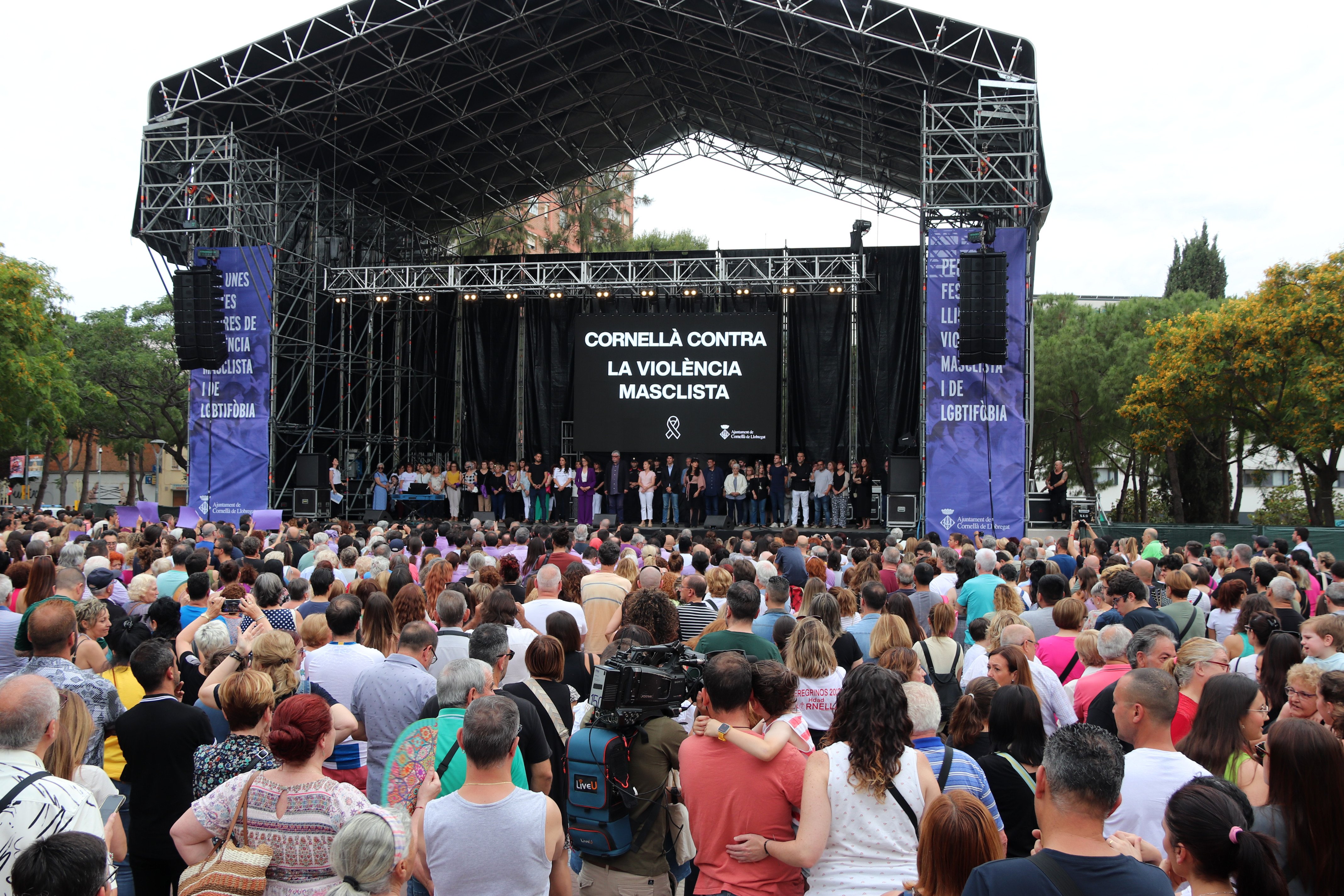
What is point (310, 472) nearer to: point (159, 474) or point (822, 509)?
point (822, 509)

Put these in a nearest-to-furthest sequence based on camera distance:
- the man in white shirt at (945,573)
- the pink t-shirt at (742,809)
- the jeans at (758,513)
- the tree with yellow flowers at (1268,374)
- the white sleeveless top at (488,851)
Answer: the white sleeveless top at (488,851) < the pink t-shirt at (742,809) < the man in white shirt at (945,573) < the jeans at (758,513) < the tree with yellow flowers at (1268,374)

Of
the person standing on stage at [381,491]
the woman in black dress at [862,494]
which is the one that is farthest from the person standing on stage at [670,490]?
the person standing on stage at [381,491]

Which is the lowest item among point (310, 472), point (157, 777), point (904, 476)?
point (157, 777)

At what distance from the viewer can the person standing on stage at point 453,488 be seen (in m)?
19.2

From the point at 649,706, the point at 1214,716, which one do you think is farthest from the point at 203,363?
the point at 1214,716

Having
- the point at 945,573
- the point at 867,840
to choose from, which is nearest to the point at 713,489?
the point at 945,573

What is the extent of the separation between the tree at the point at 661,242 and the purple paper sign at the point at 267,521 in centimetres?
1805

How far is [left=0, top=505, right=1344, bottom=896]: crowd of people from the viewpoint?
2256 millimetres

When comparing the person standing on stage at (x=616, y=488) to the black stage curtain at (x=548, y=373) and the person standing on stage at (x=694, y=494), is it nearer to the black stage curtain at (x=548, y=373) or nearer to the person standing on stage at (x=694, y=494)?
the person standing on stage at (x=694, y=494)

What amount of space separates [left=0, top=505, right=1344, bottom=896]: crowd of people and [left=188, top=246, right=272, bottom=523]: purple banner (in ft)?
38.4

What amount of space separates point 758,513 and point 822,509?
4.77 ft

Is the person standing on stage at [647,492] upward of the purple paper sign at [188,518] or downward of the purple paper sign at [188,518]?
upward

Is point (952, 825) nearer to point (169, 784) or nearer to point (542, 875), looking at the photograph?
point (542, 875)

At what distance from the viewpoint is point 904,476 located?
16062mm
